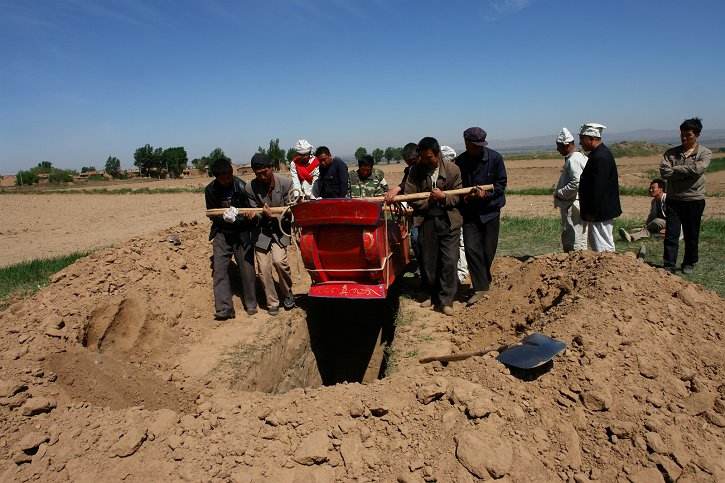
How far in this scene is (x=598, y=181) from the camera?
15.9 feet

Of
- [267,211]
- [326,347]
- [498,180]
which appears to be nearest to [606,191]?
[498,180]

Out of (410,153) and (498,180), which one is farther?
(410,153)

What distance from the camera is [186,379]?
4.23 meters

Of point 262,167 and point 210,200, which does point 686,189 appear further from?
point 210,200

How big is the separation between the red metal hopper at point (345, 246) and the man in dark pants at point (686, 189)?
11.6 ft

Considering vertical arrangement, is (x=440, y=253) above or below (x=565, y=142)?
below

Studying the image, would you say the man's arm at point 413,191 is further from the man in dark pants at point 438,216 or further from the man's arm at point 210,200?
the man's arm at point 210,200

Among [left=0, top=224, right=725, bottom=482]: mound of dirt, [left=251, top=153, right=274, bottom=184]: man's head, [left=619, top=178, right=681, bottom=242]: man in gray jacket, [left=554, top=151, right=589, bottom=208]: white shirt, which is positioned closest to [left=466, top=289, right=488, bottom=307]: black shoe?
[left=0, top=224, right=725, bottom=482]: mound of dirt

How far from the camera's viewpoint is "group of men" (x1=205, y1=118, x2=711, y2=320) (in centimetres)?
484

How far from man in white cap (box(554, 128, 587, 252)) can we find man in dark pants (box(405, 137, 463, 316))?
1.43m

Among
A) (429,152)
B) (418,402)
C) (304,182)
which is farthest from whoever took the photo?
(304,182)

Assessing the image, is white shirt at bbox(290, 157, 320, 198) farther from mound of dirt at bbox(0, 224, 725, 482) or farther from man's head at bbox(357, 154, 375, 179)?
mound of dirt at bbox(0, 224, 725, 482)

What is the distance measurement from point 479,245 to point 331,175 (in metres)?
2.11

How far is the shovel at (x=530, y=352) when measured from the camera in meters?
3.04
